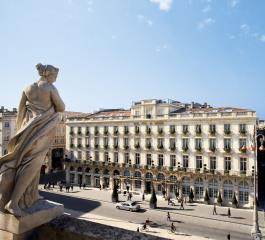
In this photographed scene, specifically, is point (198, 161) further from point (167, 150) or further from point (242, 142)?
point (242, 142)

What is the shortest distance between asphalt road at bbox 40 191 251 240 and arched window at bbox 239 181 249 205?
32.5 ft

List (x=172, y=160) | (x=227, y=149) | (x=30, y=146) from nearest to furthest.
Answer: (x=30, y=146) < (x=227, y=149) < (x=172, y=160)

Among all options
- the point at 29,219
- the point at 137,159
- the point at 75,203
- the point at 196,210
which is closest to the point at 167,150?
the point at 137,159

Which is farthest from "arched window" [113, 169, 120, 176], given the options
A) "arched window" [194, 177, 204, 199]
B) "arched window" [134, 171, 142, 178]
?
"arched window" [194, 177, 204, 199]

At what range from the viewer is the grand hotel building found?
4397cm

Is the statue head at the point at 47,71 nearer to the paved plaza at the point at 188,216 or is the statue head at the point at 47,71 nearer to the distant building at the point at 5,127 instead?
the paved plaza at the point at 188,216

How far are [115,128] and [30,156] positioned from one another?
50279 mm

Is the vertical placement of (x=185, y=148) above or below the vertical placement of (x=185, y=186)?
above

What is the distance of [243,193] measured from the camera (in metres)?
43.7

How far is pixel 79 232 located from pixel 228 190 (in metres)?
44.0

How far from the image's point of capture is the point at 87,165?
194 ft

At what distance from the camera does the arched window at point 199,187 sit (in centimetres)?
4725

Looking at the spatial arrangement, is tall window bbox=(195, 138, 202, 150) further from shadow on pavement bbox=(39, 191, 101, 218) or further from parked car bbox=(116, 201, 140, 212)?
shadow on pavement bbox=(39, 191, 101, 218)

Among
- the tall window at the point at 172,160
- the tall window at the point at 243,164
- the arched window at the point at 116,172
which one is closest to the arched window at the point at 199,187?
the tall window at the point at 172,160
